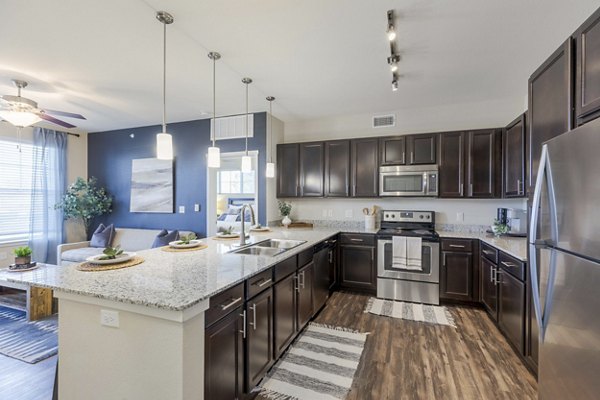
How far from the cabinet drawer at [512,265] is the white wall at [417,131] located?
140cm

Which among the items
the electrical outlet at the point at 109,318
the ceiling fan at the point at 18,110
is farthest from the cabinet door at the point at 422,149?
the ceiling fan at the point at 18,110

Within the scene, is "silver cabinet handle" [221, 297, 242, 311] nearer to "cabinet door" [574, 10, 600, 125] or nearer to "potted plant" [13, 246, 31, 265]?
"cabinet door" [574, 10, 600, 125]

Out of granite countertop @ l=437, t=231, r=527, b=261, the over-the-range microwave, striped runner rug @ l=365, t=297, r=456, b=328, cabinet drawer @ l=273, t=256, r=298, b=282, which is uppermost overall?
the over-the-range microwave

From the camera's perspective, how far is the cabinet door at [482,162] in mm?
3506

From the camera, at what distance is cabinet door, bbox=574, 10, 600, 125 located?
1330 millimetres

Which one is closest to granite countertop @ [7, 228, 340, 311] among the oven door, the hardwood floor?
the hardwood floor

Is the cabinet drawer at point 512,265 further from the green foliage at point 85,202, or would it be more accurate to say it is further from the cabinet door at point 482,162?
the green foliage at point 85,202

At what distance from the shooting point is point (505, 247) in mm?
2615

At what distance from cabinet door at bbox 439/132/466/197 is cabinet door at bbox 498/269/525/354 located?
4.31ft

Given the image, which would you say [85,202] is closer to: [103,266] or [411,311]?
[103,266]

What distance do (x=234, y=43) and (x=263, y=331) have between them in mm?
2370

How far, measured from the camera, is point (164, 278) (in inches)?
64.1

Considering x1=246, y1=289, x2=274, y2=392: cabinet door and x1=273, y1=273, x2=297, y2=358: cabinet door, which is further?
x1=273, y1=273, x2=297, y2=358: cabinet door

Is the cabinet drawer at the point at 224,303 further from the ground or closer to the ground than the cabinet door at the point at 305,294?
further from the ground
